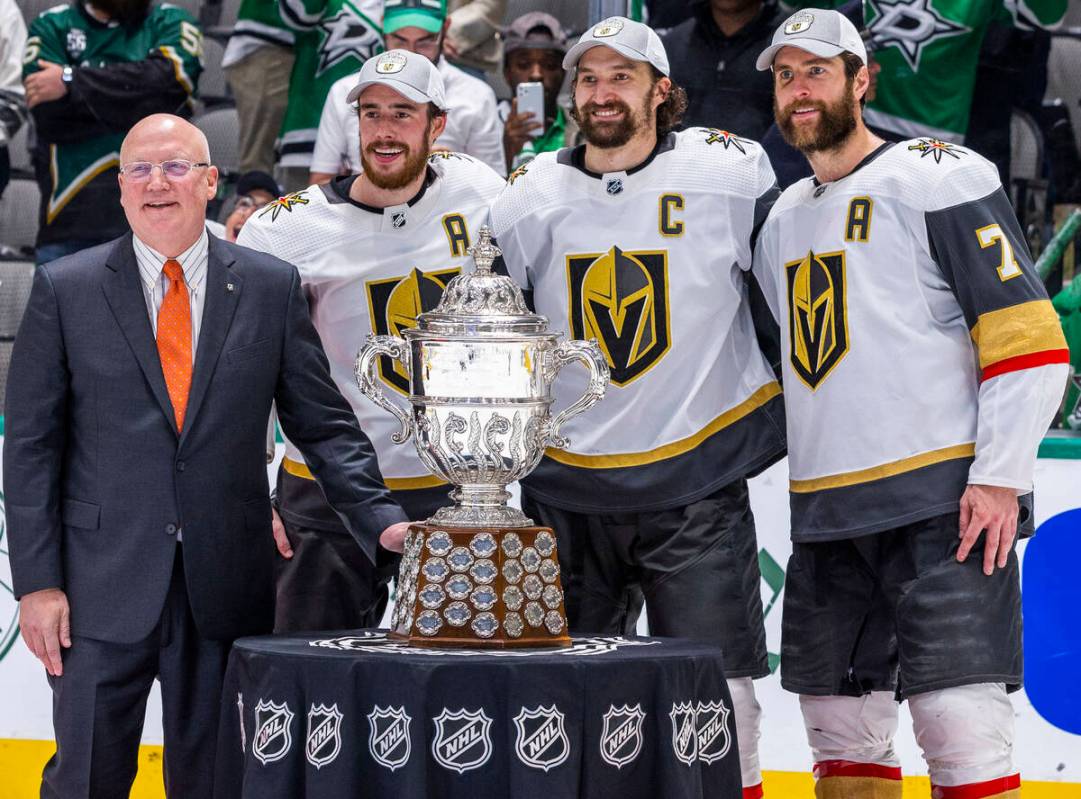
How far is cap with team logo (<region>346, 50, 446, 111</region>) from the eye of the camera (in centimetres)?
351

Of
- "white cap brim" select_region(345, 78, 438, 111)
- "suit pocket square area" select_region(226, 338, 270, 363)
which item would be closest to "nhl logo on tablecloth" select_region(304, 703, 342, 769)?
"suit pocket square area" select_region(226, 338, 270, 363)

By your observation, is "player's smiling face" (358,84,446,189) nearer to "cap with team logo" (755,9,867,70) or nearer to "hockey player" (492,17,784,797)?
"hockey player" (492,17,784,797)

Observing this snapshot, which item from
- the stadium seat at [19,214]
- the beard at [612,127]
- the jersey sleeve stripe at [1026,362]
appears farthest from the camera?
the stadium seat at [19,214]

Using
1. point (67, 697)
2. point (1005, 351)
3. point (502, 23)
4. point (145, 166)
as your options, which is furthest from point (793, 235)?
point (502, 23)

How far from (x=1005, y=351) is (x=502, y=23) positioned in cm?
304

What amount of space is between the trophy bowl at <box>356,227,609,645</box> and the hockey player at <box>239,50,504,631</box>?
78cm

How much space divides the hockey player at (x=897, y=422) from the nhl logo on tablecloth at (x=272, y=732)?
1192 mm

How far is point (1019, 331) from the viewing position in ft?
10.0

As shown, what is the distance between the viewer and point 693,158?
3.40 m

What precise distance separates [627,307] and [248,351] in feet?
2.59

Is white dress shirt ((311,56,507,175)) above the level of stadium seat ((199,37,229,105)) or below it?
below

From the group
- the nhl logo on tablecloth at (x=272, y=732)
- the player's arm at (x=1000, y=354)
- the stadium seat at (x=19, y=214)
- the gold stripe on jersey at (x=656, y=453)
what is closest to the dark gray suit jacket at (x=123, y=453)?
the nhl logo on tablecloth at (x=272, y=732)

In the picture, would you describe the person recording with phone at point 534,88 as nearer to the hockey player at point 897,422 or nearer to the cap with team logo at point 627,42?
the cap with team logo at point 627,42

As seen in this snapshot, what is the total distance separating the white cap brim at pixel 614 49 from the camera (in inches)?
133
